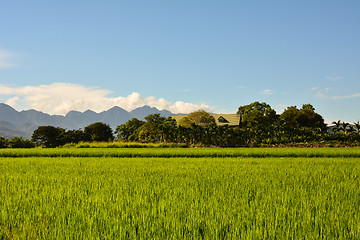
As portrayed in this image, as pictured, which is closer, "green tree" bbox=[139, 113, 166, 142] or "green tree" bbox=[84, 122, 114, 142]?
"green tree" bbox=[139, 113, 166, 142]

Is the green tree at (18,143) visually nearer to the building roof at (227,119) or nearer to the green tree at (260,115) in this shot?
the building roof at (227,119)

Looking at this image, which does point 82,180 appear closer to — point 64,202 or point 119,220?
point 64,202

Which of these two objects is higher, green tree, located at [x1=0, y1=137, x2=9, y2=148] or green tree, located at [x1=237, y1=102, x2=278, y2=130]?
green tree, located at [x1=237, y1=102, x2=278, y2=130]

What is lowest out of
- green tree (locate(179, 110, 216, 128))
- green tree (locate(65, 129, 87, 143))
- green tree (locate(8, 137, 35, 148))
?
green tree (locate(8, 137, 35, 148))

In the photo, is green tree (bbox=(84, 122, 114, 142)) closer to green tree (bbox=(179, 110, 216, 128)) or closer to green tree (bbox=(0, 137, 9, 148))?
green tree (bbox=(0, 137, 9, 148))

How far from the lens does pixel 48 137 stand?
40.6m

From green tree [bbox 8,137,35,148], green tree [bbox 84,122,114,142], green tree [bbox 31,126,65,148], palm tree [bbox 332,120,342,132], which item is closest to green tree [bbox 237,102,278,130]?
palm tree [bbox 332,120,342,132]

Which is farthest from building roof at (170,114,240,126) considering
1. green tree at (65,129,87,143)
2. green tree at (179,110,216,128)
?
green tree at (65,129,87,143)

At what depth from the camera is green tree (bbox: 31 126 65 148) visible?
1576 inches

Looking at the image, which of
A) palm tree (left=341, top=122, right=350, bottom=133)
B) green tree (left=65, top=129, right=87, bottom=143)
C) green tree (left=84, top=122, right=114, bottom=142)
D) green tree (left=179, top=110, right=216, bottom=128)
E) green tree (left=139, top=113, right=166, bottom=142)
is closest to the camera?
palm tree (left=341, top=122, right=350, bottom=133)

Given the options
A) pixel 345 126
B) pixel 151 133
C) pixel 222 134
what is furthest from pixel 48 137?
pixel 345 126

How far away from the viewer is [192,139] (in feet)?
124

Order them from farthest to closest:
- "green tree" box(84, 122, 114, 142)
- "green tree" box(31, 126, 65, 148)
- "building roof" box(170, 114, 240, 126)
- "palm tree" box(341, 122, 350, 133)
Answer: "building roof" box(170, 114, 240, 126)
"green tree" box(84, 122, 114, 142)
"green tree" box(31, 126, 65, 148)
"palm tree" box(341, 122, 350, 133)

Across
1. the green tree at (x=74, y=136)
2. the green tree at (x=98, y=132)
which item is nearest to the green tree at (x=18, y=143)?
the green tree at (x=74, y=136)
